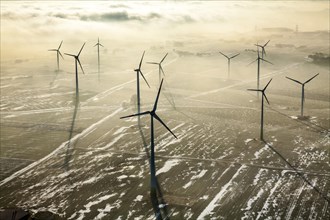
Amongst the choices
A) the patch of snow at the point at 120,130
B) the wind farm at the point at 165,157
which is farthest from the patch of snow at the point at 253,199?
the patch of snow at the point at 120,130

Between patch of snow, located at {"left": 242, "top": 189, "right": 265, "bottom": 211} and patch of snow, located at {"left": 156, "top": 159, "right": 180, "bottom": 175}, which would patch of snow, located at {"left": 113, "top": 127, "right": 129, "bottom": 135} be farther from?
patch of snow, located at {"left": 242, "top": 189, "right": 265, "bottom": 211}

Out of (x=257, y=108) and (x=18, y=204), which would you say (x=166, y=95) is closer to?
(x=257, y=108)

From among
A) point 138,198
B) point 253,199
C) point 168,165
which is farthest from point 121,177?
point 253,199

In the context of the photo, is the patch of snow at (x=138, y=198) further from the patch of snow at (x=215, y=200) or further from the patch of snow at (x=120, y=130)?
the patch of snow at (x=120, y=130)

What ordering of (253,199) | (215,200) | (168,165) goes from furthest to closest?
(168,165) → (253,199) → (215,200)

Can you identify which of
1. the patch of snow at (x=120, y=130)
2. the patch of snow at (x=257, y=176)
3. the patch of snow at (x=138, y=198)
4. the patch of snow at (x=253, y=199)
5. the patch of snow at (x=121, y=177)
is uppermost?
the patch of snow at (x=120, y=130)

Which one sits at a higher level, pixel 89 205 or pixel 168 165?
pixel 168 165

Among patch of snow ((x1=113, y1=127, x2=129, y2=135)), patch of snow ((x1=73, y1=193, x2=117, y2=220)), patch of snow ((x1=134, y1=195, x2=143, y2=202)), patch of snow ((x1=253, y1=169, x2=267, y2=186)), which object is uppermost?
patch of snow ((x1=113, y1=127, x2=129, y2=135))

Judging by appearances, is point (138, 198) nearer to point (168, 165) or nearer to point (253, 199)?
point (168, 165)

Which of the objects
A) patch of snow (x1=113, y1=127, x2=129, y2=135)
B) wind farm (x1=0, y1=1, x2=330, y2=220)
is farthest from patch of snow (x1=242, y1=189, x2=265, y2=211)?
patch of snow (x1=113, y1=127, x2=129, y2=135)

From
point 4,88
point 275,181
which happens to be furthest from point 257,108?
point 4,88

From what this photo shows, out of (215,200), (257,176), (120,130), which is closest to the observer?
(215,200)
